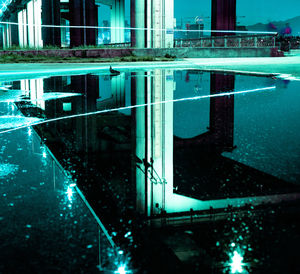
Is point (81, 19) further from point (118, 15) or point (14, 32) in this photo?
point (14, 32)

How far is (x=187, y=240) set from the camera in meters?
2.07

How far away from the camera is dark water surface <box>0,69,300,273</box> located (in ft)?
6.30

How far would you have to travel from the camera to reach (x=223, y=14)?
44.3 m

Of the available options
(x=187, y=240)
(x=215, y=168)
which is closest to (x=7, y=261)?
(x=187, y=240)

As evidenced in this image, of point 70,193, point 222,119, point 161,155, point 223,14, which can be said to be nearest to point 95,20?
point 223,14

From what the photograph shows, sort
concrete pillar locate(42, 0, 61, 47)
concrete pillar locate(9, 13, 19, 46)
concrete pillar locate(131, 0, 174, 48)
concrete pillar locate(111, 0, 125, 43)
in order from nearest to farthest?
1. concrete pillar locate(131, 0, 174, 48)
2. concrete pillar locate(42, 0, 61, 47)
3. concrete pillar locate(111, 0, 125, 43)
4. concrete pillar locate(9, 13, 19, 46)

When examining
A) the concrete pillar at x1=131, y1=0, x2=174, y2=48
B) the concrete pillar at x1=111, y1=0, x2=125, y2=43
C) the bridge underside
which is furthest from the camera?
the concrete pillar at x1=111, y1=0, x2=125, y2=43

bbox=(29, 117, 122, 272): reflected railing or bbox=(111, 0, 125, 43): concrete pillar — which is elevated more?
bbox=(111, 0, 125, 43): concrete pillar

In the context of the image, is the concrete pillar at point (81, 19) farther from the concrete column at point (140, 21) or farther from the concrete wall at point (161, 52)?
the concrete wall at point (161, 52)

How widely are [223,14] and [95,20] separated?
12920 mm

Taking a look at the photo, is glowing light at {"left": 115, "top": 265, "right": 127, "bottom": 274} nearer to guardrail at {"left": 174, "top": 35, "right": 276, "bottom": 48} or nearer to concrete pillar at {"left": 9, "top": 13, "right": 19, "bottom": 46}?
guardrail at {"left": 174, "top": 35, "right": 276, "bottom": 48}

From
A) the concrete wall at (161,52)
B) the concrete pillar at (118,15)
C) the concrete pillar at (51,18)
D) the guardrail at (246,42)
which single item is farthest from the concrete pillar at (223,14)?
the concrete wall at (161,52)

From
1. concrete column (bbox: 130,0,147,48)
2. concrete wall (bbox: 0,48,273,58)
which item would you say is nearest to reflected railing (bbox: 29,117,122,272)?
concrete wall (bbox: 0,48,273,58)

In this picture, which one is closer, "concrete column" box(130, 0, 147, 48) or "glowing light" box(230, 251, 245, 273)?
"glowing light" box(230, 251, 245, 273)
